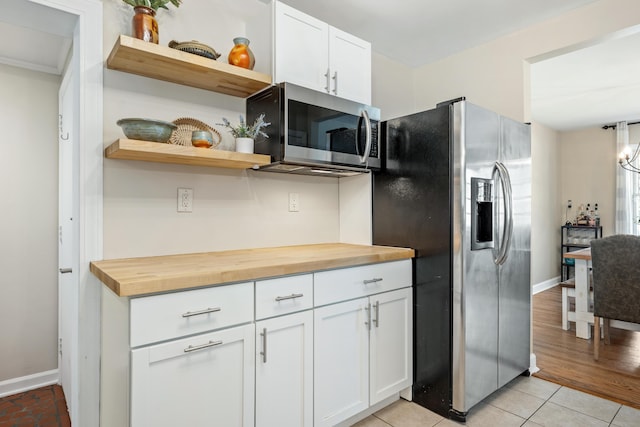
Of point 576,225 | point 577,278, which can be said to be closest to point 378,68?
point 577,278

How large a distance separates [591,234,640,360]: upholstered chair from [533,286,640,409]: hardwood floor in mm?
165

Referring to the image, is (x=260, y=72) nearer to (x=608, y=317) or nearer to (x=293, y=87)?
(x=293, y=87)

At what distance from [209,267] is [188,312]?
207 mm

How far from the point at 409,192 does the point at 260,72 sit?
113cm

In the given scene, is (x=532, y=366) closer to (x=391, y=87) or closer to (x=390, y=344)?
(x=390, y=344)

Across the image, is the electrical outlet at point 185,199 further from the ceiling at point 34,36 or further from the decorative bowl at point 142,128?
the ceiling at point 34,36

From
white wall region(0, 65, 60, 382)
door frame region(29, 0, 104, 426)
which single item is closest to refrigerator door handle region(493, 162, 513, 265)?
door frame region(29, 0, 104, 426)

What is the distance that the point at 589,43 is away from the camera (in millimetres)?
2432

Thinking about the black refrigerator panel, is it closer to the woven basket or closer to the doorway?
the woven basket

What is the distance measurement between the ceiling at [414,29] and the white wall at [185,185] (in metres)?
0.35

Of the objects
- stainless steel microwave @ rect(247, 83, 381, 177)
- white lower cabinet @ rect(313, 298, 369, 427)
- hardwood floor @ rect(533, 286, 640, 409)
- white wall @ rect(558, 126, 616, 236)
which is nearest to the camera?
white lower cabinet @ rect(313, 298, 369, 427)

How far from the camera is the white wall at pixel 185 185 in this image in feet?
5.82

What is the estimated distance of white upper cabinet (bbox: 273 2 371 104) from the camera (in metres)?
1.99

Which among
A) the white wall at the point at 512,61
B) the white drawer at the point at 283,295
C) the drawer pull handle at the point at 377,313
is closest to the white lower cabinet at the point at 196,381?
the white drawer at the point at 283,295
